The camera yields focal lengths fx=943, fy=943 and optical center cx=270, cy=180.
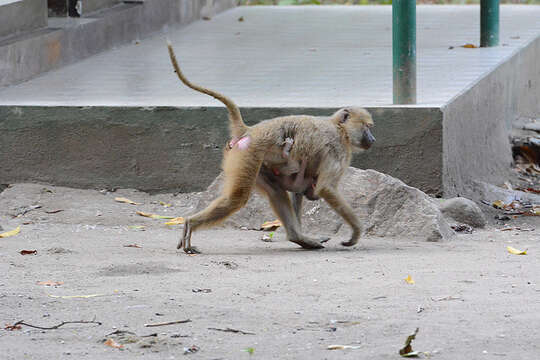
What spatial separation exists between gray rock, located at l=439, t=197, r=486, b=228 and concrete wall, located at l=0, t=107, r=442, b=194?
2.24 feet

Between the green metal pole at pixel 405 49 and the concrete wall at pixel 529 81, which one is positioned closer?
the green metal pole at pixel 405 49

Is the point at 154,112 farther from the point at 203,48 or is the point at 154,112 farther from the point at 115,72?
the point at 203,48

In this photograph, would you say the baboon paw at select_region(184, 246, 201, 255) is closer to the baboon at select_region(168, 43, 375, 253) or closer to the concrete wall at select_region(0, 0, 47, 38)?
the baboon at select_region(168, 43, 375, 253)

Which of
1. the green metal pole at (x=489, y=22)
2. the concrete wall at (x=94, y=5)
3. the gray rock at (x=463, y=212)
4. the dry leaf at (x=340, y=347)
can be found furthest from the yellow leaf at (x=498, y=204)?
the concrete wall at (x=94, y=5)

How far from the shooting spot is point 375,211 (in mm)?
6699

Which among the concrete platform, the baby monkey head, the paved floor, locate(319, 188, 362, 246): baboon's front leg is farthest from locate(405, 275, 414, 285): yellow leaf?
the paved floor

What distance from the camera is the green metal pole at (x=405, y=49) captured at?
7.40m

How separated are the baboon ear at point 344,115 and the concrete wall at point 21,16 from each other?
15.7 feet

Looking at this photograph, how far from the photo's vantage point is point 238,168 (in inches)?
229

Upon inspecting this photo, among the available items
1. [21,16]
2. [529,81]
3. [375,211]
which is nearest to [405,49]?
[375,211]

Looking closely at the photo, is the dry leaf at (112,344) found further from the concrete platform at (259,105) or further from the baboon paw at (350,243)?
the concrete platform at (259,105)

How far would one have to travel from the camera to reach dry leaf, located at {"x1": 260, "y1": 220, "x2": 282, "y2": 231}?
691cm

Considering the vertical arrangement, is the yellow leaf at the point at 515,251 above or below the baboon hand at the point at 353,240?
below

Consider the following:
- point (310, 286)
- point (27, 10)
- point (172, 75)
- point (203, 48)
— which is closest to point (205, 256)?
point (310, 286)
